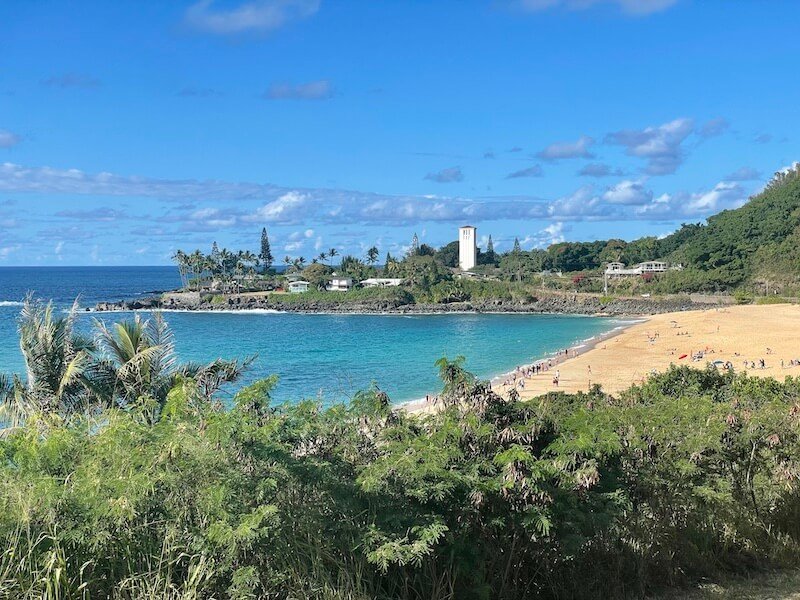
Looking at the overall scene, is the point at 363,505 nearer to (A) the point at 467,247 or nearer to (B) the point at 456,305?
(B) the point at 456,305

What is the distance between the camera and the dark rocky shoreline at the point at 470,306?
77125 millimetres

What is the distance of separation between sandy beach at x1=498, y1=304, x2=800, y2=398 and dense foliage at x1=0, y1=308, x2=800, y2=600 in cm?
2084

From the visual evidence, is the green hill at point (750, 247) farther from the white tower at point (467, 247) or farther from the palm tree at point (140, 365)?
the palm tree at point (140, 365)

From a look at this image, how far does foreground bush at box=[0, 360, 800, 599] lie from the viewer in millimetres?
3723

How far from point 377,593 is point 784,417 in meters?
5.25

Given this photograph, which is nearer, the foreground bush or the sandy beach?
the foreground bush

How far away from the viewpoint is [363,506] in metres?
4.29

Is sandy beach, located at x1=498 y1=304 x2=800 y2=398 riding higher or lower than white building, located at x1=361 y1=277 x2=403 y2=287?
lower

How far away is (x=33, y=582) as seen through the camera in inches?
134

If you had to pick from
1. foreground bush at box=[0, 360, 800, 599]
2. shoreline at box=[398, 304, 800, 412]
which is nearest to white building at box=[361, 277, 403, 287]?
shoreline at box=[398, 304, 800, 412]

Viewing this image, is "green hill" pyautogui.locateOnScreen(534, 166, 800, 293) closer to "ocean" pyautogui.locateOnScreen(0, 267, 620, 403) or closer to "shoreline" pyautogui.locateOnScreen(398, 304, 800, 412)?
"shoreline" pyautogui.locateOnScreen(398, 304, 800, 412)

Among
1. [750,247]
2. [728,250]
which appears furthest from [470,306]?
[750,247]

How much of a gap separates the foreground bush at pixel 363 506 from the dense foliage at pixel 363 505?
13mm

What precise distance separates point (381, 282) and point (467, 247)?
94.8ft
